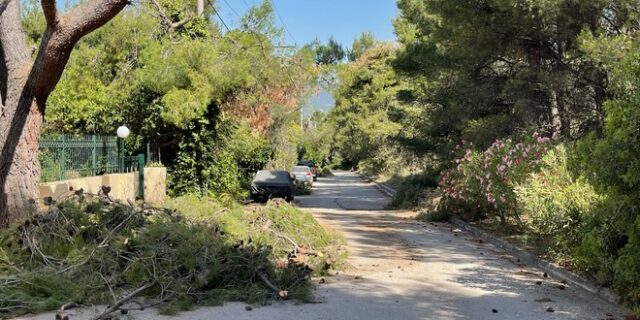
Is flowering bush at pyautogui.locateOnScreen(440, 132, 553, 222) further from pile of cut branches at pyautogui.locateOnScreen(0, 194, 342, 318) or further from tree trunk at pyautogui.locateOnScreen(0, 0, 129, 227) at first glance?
tree trunk at pyautogui.locateOnScreen(0, 0, 129, 227)

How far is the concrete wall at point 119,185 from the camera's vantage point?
12.4m

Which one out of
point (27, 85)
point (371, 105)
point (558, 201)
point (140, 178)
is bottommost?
point (558, 201)

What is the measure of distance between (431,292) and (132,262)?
419 cm

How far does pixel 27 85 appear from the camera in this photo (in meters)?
10.6

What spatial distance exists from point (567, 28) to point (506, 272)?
24.7 ft

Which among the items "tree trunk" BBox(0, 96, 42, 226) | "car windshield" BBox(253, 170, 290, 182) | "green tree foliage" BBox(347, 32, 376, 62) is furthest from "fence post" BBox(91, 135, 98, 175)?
"green tree foliage" BBox(347, 32, 376, 62)

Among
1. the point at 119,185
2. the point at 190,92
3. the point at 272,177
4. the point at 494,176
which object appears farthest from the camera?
the point at 272,177

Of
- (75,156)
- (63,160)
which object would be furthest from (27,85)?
(75,156)

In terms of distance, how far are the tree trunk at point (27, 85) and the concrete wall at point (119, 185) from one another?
0.77 meters

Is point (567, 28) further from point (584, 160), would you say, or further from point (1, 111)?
point (1, 111)

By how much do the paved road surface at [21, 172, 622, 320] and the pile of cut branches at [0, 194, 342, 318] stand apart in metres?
0.40

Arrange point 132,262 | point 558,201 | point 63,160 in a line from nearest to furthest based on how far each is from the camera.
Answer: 1. point 132,262
2. point 558,201
3. point 63,160

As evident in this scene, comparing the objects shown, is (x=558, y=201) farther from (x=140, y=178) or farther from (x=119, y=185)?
(x=140, y=178)

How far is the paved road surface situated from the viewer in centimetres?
741
